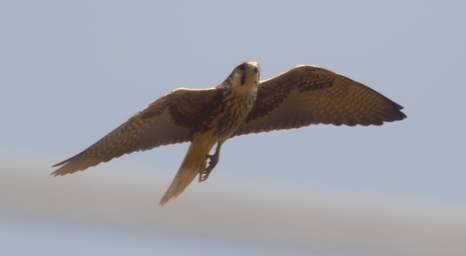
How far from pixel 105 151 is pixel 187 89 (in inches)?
21.2

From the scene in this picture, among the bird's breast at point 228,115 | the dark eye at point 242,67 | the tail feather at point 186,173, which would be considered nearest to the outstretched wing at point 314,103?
the bird's breast at point 228,115

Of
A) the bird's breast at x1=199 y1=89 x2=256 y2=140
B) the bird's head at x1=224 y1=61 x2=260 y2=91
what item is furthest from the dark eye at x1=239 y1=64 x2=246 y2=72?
the bird's breast at x1=199 y1=89 x2=256 y2=140

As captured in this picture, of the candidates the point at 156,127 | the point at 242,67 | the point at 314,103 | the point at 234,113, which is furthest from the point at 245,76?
the point at 314,103

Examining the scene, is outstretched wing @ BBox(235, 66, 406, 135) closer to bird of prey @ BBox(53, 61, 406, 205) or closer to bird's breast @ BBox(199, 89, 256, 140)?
bird of prey @ BBox(53, 61, 406, 205)

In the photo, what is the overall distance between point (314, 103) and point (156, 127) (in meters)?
1.01

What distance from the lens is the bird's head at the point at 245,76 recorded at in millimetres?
6912

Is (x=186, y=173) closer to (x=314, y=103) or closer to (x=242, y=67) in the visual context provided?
(x=242, y=67)

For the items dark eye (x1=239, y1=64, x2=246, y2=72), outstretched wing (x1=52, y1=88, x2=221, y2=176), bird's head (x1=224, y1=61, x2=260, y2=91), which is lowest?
outstretched wing (x1=52, y1=88, x2=221, y2=176)

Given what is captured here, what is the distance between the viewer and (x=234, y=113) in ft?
23.4

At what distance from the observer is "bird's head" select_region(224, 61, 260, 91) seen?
6.91 m

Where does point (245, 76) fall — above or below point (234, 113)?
above

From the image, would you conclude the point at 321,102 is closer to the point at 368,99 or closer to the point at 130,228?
the point at 368,99

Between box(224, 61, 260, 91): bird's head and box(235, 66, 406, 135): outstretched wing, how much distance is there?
0.54m

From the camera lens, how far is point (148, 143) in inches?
287
